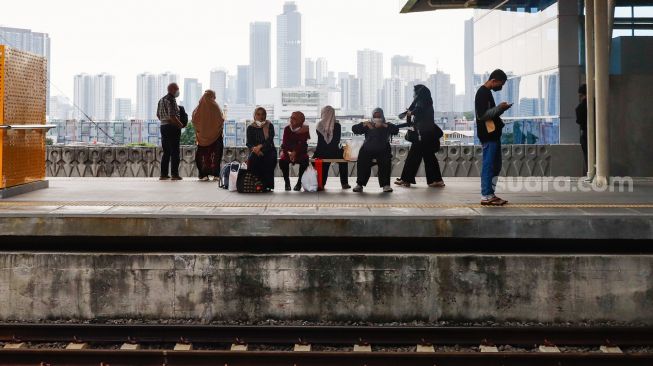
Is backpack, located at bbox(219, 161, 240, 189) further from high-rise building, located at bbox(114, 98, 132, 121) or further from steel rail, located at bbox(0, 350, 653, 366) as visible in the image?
high-rise building, located at bbox(114, 98, 132, 121)

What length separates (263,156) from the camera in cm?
1333

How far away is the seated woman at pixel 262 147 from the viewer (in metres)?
13.3

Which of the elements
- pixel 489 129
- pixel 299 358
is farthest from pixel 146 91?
pixel 299 358

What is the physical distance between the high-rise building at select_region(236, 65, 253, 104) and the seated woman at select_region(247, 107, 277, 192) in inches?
5328

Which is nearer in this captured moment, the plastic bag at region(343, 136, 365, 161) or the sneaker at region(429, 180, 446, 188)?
the plastic bag at region(343, 136, 365, 161)

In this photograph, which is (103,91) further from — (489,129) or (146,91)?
(489,129)

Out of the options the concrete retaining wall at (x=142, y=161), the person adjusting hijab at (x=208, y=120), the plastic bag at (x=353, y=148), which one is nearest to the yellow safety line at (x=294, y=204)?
the plastic bag at (x=353, y=148)

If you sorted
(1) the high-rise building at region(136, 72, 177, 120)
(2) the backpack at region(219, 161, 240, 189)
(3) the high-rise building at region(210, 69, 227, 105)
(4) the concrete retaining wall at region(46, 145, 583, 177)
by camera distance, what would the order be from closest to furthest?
(2) the backpack at region(219, 161, 240, 189) → (4) the concrete retaining wall at region(46, 145, 583, 177) → (1) the high-rise building at region(136, 72, 177, 120) → (3) the high-rise building at region(210, 69, 227, 105)

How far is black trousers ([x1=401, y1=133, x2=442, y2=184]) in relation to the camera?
48.0ft

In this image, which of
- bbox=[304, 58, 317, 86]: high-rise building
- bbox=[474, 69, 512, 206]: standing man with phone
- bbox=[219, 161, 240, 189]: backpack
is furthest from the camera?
bbox=[304, 58, 317, 86]: high-rise building

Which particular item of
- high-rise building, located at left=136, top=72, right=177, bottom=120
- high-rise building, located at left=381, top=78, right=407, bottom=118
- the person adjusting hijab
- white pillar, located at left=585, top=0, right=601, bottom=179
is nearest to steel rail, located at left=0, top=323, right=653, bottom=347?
white pillar, located at left=585, top=0, right=601, bottom=179

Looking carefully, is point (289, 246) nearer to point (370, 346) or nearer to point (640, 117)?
point (370, 346)

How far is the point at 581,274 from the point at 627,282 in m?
0.51

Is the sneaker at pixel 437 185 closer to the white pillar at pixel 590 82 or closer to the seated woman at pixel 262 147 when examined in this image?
the white pillar at pixel 590 82
